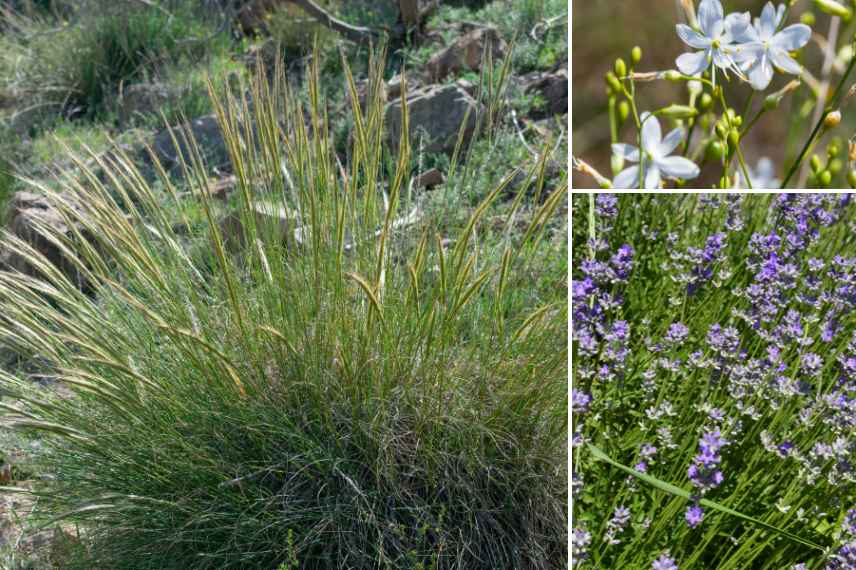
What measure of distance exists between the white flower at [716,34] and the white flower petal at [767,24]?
2cm

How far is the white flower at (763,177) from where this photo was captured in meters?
1.36

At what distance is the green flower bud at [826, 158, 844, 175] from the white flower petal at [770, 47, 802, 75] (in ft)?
0.58

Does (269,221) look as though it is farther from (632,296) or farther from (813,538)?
(813,538)

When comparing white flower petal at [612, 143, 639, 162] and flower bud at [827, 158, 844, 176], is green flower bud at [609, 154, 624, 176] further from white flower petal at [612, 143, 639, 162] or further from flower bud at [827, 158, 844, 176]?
flower bud at [827, 158, 844, 176]

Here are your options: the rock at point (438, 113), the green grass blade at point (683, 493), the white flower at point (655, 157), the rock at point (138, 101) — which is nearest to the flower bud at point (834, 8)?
the white flower at point (655, 157)

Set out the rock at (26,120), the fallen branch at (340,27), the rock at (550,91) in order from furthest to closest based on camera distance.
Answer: the rock at (26,120) → the fallen branch at (340,27) → the rock at (550,91)

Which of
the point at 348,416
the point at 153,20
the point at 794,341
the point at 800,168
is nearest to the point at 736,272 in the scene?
the point at 794,341

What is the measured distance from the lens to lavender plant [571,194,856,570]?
1423 millimetres

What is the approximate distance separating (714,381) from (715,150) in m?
0.50

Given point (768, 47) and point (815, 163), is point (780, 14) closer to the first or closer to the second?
point (768, 47)

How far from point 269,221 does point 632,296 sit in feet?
3.88

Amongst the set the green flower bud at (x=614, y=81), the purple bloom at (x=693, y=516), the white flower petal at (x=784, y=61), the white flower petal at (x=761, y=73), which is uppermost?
the white flower petal at (x=784, y=61)

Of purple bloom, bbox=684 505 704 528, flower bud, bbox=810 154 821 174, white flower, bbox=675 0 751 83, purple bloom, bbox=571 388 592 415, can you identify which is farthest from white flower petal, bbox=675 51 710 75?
purple bloom, bbox=684 505 704 528

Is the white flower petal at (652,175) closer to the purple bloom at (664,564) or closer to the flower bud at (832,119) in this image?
the flower bud at (832,119)
